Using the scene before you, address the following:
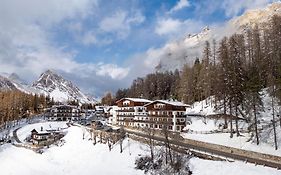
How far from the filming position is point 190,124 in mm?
80875

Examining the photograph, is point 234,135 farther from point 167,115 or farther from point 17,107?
point 17,107

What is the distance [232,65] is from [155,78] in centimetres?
9031

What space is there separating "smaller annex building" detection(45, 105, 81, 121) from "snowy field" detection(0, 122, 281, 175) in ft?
208

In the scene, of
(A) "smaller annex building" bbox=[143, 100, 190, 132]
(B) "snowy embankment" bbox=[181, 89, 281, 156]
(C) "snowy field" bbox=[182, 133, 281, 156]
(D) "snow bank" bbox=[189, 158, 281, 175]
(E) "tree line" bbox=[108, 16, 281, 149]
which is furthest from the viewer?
(A) "smaller annex building" bbox=[143, 100, 190, 132]

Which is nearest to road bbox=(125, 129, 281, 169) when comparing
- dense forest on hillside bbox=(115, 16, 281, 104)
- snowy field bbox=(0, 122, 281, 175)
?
snowy field bbox=(0, 122, 281, 175)

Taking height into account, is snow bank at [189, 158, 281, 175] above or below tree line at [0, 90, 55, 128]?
below

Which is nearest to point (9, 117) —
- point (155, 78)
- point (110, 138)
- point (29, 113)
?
point (29, 113)

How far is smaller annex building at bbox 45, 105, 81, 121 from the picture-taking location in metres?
163

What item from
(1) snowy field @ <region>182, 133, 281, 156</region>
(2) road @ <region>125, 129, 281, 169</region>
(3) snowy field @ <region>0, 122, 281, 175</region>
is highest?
(1) snowy field @ <region>182, 133, 281, 156</region>

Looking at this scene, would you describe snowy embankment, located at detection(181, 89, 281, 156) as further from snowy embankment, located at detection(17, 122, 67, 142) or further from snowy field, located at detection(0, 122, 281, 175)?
snowy embankment, located at detection(17, 122, 67, 142)

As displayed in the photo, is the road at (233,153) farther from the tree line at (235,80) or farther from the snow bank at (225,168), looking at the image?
the tree line at (235,80)

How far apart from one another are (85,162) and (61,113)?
324 ft

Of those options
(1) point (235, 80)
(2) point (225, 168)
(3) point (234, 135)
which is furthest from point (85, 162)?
(1) point (235, 80)

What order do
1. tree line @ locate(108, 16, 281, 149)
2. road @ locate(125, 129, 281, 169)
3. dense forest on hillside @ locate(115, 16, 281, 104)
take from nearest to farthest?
road @ locate(125, 129, 281, 169) → tree line @ locate(108, 16, 281, 149) → dense forest on hillside @ locate(115, 16, 281, 104)
